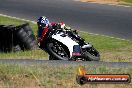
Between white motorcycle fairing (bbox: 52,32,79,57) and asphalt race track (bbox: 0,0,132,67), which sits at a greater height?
white motorcycle fairing (bbox: 52,32,79,57)

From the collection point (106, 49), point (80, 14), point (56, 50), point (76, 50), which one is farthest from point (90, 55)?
point (80, 14)

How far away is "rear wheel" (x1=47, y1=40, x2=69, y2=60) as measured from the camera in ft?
44.3

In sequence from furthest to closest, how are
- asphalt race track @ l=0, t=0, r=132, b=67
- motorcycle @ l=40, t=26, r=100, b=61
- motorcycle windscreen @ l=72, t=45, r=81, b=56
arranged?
asphalt race track @ l=0, t=0, r=132, b=67 → motorcycle @ l=40, t=26, r=100, b=61 → motorcycle windscreen @ l=72, t=45, r=81, b=56

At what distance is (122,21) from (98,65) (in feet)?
48.9

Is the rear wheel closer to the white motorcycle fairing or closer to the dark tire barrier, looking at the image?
the white motorcycle fairing

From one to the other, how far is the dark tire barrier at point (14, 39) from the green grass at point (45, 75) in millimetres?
6477

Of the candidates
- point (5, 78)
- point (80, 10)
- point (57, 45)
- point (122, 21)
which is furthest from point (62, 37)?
point (80, 10)

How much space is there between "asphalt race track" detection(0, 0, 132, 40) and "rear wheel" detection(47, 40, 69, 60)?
27.2 ft

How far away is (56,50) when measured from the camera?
13609 mm

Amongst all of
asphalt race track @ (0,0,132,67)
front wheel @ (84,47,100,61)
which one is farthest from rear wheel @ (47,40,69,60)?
asphalt race track @ (0,0,132,67)

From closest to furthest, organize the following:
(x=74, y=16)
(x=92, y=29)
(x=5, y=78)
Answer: (x=5, y=78), (x=92, y=29), (x=74, y=16)

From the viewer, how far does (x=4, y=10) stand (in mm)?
28781

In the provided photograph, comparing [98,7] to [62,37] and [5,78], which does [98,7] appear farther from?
[5,78]

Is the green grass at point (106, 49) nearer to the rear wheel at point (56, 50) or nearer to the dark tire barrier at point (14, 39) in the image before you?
the dark tire barrier at point (14, 39)
